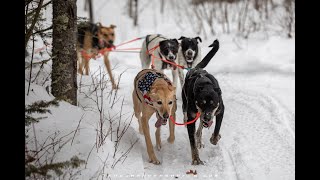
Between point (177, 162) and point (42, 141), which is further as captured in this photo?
point (177, 162)

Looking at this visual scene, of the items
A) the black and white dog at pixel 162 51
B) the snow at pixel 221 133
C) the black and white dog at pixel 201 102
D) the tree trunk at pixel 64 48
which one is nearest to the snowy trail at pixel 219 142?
the snow at pixel 221 133

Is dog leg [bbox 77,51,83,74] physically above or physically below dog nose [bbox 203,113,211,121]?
above

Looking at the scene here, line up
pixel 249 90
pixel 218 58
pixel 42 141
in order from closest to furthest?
pixel 42 141
pixel 249 90
pixel 218 58

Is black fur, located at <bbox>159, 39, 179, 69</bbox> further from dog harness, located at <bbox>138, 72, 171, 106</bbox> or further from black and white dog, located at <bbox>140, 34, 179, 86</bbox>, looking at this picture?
dog harness, located at <bbox>138, 72, 171, 106</bbox>

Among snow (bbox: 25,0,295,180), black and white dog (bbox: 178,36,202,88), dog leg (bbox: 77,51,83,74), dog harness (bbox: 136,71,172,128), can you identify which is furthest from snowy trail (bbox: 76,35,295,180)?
dog leg (bbox: 77,51,83,74)

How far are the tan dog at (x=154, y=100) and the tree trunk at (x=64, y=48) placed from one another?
86cm

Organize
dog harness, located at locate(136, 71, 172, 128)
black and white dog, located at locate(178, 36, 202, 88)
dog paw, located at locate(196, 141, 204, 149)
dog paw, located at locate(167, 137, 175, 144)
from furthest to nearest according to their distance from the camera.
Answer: black and white dog, located at locate(178, 36, 202, 88) < dog paw, located at locate(167, 137, 175, 144) < dog paw, located at locate(196, 141, 204, 149) < dog harness, located at locate(136, 71, 172, 128)

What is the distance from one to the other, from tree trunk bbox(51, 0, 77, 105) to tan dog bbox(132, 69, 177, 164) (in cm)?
86

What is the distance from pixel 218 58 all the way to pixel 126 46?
13.6 feet

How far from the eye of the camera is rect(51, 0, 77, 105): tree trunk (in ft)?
16.0
